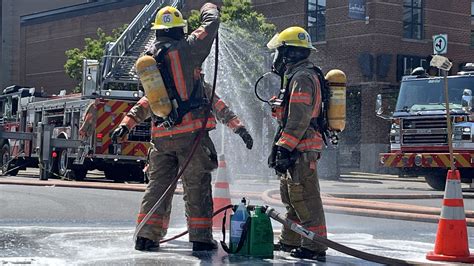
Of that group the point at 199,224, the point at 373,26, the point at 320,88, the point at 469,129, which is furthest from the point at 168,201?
the point at 373,26

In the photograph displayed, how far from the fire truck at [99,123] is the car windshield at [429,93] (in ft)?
18.5

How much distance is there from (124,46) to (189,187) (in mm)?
14138

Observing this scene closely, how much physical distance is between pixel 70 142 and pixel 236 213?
41.2 ft

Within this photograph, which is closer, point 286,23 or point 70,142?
point 70,142

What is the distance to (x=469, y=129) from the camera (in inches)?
626

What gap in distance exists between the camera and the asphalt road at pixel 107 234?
20.2 feet

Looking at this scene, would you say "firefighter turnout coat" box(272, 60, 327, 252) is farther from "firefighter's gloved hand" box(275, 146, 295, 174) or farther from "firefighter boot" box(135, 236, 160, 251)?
"firefighter boot" box(135, 236, 160, 251)

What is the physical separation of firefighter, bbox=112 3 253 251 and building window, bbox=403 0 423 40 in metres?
31.8

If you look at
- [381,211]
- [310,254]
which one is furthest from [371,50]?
[310,254]

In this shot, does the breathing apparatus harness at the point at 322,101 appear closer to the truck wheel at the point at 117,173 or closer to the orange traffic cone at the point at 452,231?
the orange traffic cone at the point at 452,231

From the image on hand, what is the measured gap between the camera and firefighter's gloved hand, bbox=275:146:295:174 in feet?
20.3

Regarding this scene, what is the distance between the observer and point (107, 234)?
7715mm

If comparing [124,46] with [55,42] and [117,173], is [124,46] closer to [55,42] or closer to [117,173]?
[117,173]

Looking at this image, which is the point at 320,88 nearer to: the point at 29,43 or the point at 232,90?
the point at 232,90
